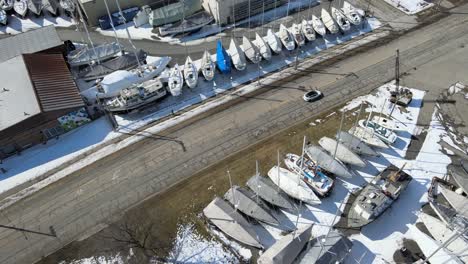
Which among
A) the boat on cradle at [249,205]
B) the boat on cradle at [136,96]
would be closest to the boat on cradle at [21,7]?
the boat on cradle at [136,96]

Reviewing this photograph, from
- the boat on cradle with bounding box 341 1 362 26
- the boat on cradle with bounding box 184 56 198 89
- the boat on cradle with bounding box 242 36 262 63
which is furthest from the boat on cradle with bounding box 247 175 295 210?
the boat on cradle with bounding box 341 1 362 26

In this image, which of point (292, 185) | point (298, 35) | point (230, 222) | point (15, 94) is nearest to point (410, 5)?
point (298, 35)

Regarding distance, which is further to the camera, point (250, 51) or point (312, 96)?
point (250, 51)

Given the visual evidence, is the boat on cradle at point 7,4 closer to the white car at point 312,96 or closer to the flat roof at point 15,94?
the flat roof at point 15,94

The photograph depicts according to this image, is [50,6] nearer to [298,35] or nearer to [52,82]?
[52,82]

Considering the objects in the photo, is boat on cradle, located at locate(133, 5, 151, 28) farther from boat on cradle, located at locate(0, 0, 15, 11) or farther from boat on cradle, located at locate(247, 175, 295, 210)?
boat on cradle, located at locate(247, 175, 295, 210)

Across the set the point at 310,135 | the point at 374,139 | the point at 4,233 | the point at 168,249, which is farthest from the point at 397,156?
the point at 4,233
